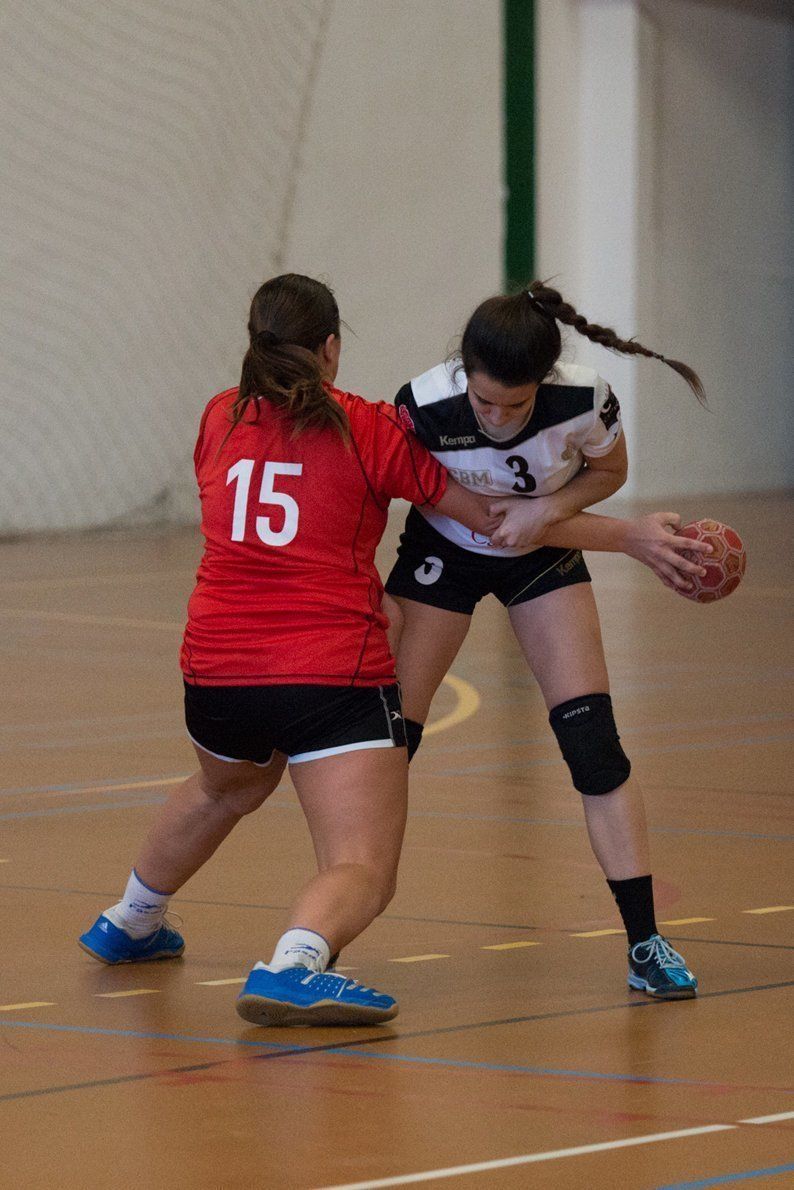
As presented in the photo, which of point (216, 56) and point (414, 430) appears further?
point (216, 56)

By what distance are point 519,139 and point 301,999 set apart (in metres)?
18.5

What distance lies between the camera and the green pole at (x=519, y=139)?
21.1 metres

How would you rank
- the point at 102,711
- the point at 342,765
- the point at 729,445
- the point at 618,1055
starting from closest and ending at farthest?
the point at 618,1055 → the point at 342,765 → the point at 102,711 → the point at 729,445

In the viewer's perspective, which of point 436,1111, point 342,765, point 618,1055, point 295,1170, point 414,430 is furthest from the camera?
point 414,430

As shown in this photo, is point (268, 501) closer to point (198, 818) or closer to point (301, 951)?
point (198, 818)

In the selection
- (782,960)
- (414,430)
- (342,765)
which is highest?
(414,430)

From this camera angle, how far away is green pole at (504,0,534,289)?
69.2ft

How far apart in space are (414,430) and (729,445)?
20.4 meters

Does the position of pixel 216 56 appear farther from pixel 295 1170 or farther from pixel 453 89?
pixel 295 1170

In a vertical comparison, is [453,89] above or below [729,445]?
above

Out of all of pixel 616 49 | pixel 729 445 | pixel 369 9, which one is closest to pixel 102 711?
pixel 369 9

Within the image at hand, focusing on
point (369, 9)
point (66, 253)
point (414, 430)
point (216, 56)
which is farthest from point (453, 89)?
point (414, 430)

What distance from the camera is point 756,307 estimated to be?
2442cm

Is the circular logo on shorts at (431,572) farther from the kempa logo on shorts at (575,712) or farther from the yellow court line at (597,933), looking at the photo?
the yellow court line at (597,933)
